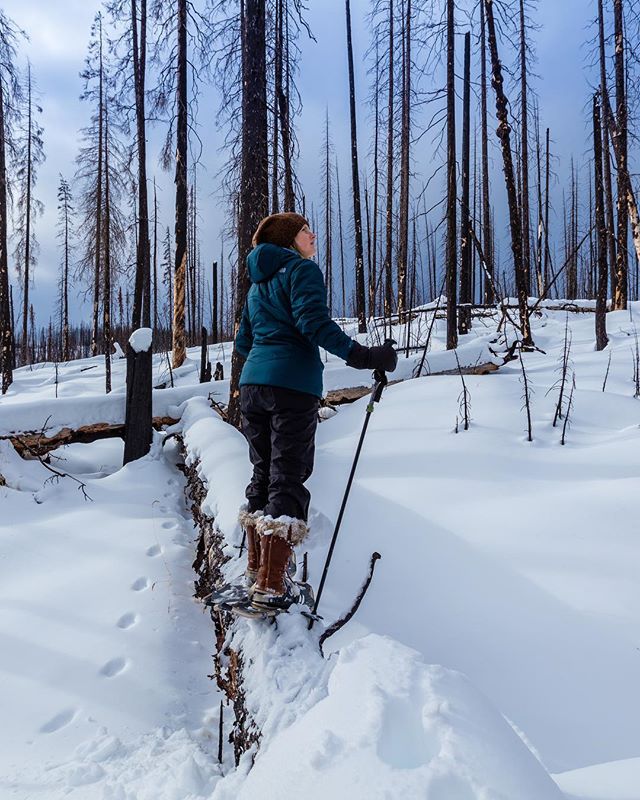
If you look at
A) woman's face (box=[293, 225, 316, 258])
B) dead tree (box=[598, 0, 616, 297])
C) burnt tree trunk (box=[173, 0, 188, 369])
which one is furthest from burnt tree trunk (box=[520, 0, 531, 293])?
woman's face (box=[293, 225, 316, 258])

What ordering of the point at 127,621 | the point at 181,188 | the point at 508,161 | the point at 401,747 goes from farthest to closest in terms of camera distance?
1. the point at 181,188
2. the point at 508,161
3. the point at 127,621
4. the point at 401,747

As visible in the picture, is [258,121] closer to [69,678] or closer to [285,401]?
[285,401]

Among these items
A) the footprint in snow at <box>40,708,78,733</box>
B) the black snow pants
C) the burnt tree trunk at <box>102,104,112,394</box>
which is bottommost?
the footprint in snow at <box>40,708,78,733</box>

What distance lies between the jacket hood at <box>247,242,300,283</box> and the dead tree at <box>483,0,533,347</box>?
773cm

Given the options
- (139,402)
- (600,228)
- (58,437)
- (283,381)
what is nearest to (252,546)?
(283,381)

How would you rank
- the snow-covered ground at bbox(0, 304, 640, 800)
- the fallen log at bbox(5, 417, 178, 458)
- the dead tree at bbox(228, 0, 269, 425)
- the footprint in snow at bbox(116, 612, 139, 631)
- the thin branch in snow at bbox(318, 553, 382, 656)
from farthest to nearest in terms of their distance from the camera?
the dead tree at bbox(228, 0, 269, 425) < the fallen log at bbox(5, 417, 178, 458) < the footprint in snow at bbox(116, 612, 139, 631) < the thin branch in snow at bbox(318, 553, 382, 656) < the snow-covered ground at bbox(0, 304, 640, 800)

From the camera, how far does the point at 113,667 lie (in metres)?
2.40

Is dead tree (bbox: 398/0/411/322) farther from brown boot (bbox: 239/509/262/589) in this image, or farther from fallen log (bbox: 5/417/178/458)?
brown boot (bbox: 239/509/262/589)

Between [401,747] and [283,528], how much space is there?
3.97 ft

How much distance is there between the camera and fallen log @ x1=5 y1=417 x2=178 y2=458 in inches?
221

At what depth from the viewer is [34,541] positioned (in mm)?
3758

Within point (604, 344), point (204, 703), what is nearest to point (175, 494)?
point (204, 703)

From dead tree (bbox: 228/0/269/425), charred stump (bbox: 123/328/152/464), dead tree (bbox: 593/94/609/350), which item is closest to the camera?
charred stump (bbox: 123/328/152/464)

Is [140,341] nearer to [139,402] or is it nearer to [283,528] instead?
[139,402]
